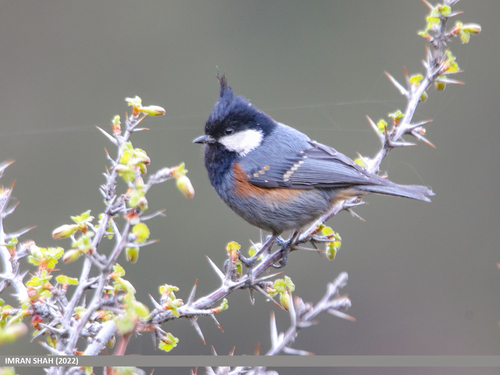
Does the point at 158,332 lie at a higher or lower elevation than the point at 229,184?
lower

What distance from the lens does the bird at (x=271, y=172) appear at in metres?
3.49

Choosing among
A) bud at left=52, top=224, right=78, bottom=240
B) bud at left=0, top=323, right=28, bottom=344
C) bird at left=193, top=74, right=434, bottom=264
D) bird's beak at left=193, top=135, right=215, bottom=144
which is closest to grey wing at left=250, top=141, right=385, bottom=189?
bird at left=193, top=74, right=434, bottom=264

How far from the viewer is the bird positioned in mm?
3486

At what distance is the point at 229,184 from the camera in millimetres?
3664

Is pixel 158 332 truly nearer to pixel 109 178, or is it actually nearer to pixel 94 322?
pixel 94 322

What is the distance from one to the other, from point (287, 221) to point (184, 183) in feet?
6.45

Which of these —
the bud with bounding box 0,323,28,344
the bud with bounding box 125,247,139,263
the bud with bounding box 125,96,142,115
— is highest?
the bud with bounding box 125,96,142,115

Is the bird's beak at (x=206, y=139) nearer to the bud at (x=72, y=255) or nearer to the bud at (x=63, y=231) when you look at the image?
the bud at (x=63, y=231)

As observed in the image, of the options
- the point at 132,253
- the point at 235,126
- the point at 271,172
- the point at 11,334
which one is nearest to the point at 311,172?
the point at 271,172

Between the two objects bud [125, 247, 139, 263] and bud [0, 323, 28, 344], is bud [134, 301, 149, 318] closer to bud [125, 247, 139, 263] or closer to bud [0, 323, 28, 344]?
bud [125, 247, 139, 263]

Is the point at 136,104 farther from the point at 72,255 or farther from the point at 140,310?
the point at 140,310

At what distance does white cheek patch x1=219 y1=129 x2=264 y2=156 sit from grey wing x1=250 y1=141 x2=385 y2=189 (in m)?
0.23

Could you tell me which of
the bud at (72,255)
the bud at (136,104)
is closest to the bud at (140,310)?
the bud at (72,255)

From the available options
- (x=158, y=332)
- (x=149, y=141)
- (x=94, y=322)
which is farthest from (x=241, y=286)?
(x=149, y=141)
